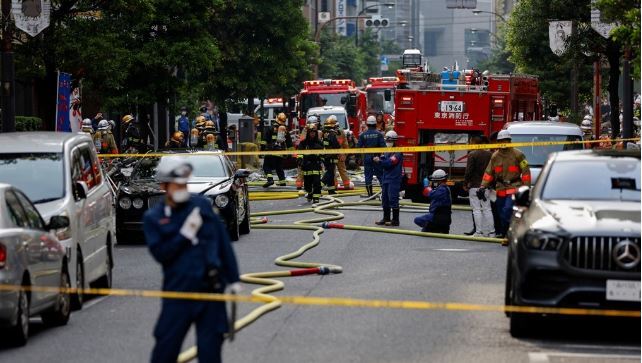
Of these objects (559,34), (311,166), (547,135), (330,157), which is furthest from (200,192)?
(559,34)

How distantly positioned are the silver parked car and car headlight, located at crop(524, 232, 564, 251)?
4.20 m

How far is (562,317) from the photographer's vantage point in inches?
548

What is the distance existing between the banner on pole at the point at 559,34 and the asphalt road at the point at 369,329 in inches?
626

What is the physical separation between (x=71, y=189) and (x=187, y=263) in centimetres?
603

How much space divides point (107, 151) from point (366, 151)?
667 centimetres

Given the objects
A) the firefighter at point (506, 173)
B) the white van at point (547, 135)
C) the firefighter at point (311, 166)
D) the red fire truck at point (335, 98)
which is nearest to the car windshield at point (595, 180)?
the firefighter at point (506, 173)

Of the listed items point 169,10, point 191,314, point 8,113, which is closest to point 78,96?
point 8,113

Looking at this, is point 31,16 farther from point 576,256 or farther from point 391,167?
point 576,256

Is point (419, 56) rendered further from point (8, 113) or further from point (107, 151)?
point (8, 113)

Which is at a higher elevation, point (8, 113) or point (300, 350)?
point (8, 113)

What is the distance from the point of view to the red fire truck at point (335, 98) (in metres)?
54.8

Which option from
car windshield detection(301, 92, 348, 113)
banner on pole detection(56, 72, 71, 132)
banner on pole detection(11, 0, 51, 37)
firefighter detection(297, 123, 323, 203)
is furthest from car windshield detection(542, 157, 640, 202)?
car windshield detection(301, 92, 348, 113)

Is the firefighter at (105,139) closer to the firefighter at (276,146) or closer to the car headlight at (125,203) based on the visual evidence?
the firefighter at (276,146)

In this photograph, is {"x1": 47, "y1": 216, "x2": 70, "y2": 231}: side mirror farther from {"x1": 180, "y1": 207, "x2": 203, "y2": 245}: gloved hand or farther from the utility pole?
the utility pole
